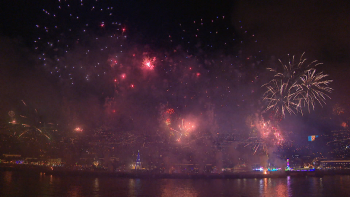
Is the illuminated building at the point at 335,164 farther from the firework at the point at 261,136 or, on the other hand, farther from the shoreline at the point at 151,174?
the firework at the point at 261,136

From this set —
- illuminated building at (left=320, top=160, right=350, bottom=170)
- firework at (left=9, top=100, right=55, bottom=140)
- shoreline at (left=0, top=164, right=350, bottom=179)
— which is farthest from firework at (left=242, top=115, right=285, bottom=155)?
firework at (left=9, top=100, right=55, bottom=140)

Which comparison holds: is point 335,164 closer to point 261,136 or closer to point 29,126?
point 261,136

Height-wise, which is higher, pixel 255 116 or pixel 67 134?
pixel 255 116

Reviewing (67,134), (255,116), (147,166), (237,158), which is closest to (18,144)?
(67,134)

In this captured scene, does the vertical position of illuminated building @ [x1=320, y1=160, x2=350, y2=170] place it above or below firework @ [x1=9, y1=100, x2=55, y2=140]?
below

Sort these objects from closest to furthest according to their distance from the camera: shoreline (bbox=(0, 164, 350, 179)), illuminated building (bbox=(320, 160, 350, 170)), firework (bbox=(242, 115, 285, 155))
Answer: shoreline (bbox=(0, 164, 350, 179))
firework (bbox=(242, 115, 285, 155))
illuminated building (bbox=(320, 160, 350, 170))

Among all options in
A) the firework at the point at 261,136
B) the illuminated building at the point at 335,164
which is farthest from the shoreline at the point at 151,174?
the illuminated building at the point at 335,164

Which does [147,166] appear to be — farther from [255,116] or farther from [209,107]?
[255,116]

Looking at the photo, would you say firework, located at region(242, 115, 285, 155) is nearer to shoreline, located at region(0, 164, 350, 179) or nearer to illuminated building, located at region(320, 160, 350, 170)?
shoreline, located at region(0, 164, 350, 179)

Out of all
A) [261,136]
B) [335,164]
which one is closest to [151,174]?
[261,136]

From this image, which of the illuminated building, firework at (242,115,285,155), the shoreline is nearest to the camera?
the shoreline

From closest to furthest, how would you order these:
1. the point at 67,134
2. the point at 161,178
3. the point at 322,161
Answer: the point at 161,178 < the point at 67,134 < the point at 322,161
